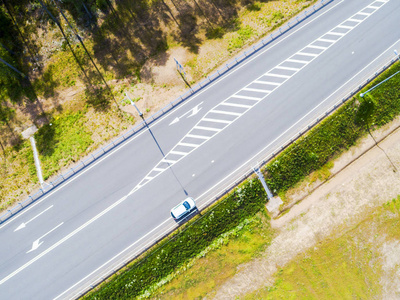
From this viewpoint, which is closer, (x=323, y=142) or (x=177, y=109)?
(x=323, y=142)

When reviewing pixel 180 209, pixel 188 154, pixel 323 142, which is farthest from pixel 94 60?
pixel 323 142

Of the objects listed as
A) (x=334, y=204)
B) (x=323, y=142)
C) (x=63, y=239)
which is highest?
(x=63, y=239)

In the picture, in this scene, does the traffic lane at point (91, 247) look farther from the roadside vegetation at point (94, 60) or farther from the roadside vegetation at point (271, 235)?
the roadside vegetation at point (94, 60)

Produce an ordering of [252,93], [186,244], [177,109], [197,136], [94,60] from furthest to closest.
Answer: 1. [94,60]
2. [177,109]
3. [252,93]
4. [197,136]
5. [186,244]

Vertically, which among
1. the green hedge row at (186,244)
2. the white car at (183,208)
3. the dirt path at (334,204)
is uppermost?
the white car at (183,208)

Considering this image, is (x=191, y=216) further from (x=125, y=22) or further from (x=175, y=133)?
(x=125, y=22)

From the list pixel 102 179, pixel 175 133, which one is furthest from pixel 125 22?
pixel 102 179

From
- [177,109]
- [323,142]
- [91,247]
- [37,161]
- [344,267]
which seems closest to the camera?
[344,267]

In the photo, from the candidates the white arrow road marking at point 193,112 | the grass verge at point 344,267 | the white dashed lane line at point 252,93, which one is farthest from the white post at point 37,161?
the grass verge at point 344,267

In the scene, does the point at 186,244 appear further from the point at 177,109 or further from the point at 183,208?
the point at 177,109
